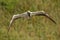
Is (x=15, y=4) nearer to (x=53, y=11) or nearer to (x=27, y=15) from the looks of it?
(x=53, y=11)

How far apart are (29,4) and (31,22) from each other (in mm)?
878

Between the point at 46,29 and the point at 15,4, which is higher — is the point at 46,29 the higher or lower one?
the lower one

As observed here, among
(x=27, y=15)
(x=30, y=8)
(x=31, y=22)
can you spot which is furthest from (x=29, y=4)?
(x=27, y=15)

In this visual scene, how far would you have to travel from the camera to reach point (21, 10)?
1094 centimetres

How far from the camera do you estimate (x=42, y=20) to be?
10812 millimetres

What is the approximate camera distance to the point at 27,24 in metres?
10.4

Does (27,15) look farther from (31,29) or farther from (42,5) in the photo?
(42,5)

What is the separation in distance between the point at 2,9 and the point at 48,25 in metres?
1.34

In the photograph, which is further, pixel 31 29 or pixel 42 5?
pixel 42 5

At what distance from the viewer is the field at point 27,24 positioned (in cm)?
975

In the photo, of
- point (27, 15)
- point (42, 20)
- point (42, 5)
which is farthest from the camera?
point (42, 5)

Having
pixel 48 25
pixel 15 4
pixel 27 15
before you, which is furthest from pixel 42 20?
pixel 27 15

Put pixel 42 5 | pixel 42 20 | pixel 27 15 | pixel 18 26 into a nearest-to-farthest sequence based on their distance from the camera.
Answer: pixel 27 15 < pixel 18 26 < pixel 42 20 < pixel 42 5

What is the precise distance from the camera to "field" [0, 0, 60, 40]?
975 cm
